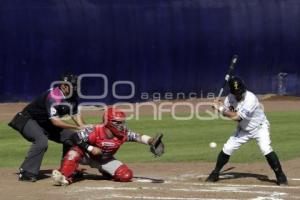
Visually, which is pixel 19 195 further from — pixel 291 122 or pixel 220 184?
pixel 291 122

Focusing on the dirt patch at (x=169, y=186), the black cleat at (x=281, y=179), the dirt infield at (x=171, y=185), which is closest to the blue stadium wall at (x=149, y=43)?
the dirt infield at (x=171, y=185)

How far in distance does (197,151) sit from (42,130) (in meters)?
4.68

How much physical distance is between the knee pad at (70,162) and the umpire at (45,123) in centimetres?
46

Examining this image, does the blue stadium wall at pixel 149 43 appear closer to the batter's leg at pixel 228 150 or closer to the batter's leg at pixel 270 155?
the batter's leg at pixel 228 150

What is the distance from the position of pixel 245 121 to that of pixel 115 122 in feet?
6.45

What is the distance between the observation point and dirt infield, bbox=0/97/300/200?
10.3 meters

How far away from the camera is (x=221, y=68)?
28781 mm

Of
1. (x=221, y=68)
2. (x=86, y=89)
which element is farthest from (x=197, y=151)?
(x=221, y=68)

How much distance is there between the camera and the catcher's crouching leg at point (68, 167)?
36.0 ft

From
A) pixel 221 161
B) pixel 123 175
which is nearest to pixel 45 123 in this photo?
pixel 123 175

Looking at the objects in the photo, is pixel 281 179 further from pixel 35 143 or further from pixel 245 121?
pixel 35 143

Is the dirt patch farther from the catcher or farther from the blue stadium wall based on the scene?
the blue stadium wall

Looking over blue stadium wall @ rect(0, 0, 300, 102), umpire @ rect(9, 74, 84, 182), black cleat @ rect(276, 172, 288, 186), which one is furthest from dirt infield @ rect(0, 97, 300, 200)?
blue stadium wall @ rect(0, 0, 300, 102)

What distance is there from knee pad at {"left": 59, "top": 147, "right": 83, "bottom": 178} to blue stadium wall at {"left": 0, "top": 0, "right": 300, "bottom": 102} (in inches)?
584
